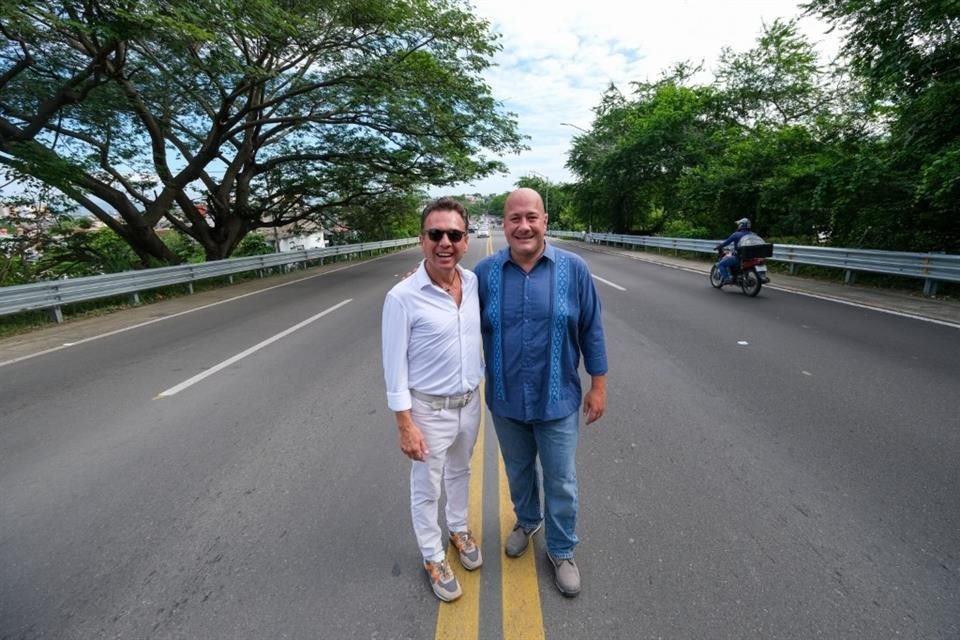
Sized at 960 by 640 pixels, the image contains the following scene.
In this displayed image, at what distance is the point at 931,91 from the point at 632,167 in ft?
62.1

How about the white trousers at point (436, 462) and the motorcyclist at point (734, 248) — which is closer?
the white trousers at point (436, 462)

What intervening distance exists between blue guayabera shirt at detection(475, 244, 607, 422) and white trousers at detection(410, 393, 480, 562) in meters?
0.23

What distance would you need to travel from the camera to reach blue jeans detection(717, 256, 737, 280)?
9.99m

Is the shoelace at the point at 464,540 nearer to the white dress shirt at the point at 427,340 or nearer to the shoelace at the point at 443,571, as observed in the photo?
the shoelace at the point at 443,571

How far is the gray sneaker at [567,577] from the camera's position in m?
2.07

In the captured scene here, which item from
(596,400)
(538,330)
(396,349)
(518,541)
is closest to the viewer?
(396,349)

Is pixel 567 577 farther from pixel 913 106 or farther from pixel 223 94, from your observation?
pixel 223 94

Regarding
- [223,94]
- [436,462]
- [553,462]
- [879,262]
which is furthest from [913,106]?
[223,94]

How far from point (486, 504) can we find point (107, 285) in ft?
38.2

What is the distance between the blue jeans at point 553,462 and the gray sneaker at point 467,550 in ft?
1.27

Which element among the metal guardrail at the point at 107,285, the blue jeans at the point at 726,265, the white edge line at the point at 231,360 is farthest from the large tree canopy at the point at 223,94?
the blue jeans at the point at 726,265

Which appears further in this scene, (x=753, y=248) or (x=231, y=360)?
(x=753, y=248)

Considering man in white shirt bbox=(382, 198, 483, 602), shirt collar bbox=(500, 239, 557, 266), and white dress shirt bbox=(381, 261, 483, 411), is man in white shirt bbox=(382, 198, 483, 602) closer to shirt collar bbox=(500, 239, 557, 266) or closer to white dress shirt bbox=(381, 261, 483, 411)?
white dress shirt bbox=(381, 261, 483, 411)

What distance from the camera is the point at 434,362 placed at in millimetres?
1988
